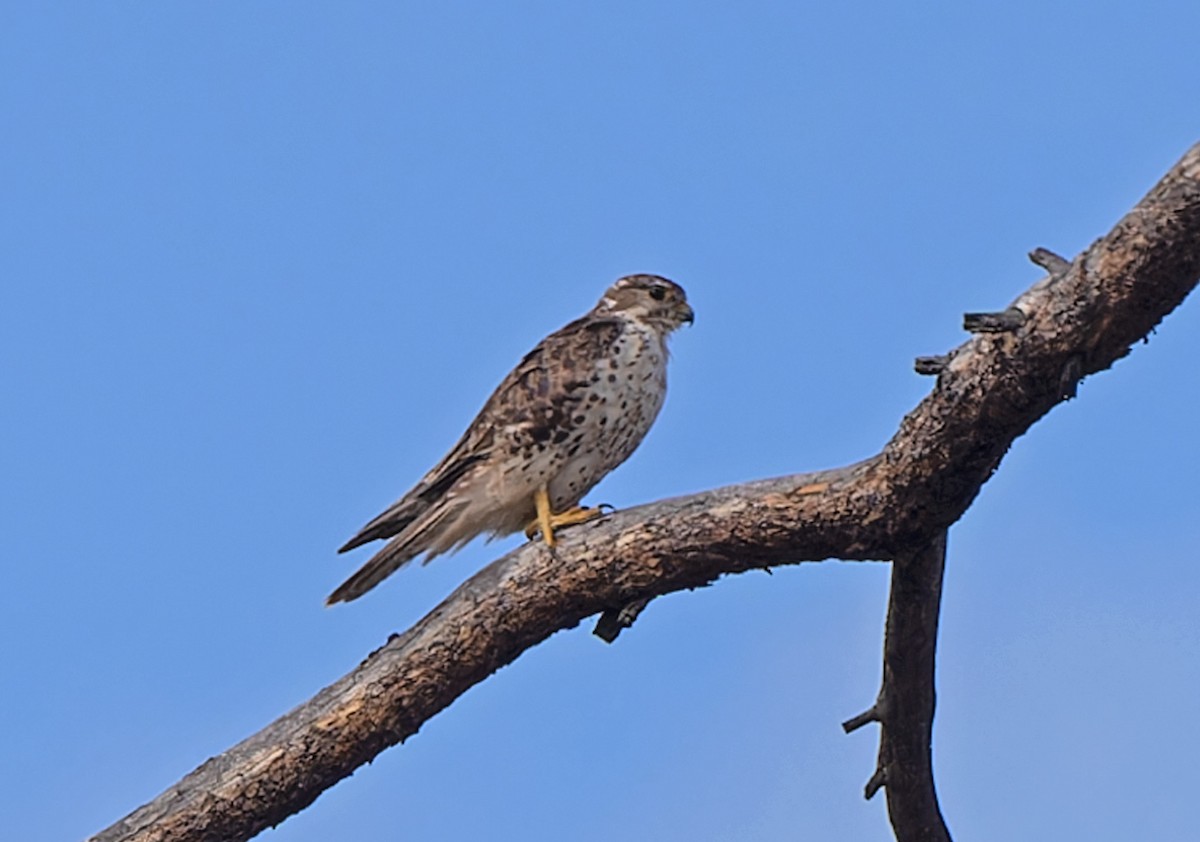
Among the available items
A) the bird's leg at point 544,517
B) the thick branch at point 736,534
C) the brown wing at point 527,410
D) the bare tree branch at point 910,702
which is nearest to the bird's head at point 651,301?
the brown wing at point 527,410

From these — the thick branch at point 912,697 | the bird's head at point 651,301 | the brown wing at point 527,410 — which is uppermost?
the bird's head at point 651,301

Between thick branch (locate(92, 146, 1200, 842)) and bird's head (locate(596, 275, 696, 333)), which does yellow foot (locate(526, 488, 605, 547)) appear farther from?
bird's head (locate(596, 275, 696, 333))

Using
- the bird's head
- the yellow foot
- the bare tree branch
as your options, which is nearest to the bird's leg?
the yellow foot

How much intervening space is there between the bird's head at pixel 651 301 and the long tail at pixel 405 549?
3.27 ft

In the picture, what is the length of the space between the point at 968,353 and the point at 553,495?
6.15 feet

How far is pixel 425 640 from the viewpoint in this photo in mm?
5309

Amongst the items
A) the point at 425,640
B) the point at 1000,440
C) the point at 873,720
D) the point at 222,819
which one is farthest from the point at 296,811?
the point at 1000,440

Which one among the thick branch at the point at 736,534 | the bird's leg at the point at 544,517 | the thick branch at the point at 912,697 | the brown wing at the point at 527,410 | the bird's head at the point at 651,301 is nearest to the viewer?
the thick branch at the point at 736,534

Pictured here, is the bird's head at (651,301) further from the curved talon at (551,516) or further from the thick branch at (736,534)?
the thick branch at (736,534)

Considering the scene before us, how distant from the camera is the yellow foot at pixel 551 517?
18.0 ft

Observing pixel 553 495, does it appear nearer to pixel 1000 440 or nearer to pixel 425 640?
pixel 425 640

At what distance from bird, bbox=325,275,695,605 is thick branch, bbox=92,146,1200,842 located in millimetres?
627

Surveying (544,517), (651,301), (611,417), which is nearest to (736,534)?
(544,517)

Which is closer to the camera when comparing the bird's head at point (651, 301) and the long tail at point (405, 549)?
the long tail at point (405, 549)
